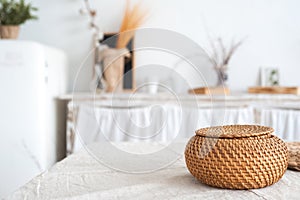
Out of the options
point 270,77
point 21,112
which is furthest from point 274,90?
point 21,112

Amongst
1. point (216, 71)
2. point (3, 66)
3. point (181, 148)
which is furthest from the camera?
point (216, 71)

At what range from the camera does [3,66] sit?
2.16 meters

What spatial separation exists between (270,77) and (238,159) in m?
2.28

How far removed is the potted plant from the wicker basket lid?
6.72ft

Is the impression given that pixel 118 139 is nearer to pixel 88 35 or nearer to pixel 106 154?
pixel 88 35

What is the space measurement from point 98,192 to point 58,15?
249 centimetres

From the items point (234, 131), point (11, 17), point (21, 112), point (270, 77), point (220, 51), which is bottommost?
point (21, 112)

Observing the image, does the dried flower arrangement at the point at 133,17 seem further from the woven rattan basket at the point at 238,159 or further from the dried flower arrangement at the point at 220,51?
the woven rattan basket at the point at 238,159

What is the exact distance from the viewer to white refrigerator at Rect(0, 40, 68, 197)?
85.2 inches

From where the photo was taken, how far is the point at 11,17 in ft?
7.93

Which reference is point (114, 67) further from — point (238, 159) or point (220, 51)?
point (238, 159)

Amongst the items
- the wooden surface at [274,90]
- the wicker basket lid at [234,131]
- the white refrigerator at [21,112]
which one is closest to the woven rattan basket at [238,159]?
the wicker basket lid at [234,131]

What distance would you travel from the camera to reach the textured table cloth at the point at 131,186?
0.58 metres

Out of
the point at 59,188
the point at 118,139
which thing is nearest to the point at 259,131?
the point at 59,188
